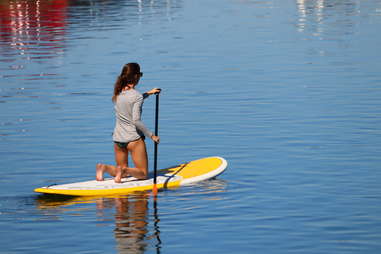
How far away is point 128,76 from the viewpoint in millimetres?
14992

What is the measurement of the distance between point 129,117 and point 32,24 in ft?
157

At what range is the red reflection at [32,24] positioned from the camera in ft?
157

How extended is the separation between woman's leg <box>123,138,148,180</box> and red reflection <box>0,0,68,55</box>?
90.3 ft

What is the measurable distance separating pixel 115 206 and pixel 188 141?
5844 millimetres

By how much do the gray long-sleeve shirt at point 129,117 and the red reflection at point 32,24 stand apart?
27.7 metres

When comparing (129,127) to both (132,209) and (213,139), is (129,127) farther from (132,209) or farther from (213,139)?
(213,139)

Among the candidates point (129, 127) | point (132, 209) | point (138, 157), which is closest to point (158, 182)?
point (138, 157)

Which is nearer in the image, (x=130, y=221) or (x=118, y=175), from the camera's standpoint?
(x=130, y=221)

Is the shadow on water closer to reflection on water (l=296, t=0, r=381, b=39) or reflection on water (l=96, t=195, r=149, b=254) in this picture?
reflection on water (l=96, t=195, r=149, b=254)

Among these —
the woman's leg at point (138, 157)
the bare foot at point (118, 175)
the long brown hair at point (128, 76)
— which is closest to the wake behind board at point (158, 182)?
the bare foot at point (118, 175)

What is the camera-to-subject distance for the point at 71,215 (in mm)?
14438

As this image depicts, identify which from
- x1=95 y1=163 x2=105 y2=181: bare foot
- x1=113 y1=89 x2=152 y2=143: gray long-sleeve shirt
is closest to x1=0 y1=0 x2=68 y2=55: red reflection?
x1=95 y1=163 x2=105 y2=181: bare foot

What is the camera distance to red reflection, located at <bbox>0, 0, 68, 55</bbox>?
4794 cm

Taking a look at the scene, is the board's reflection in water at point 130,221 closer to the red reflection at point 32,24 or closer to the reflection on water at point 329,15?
the red reflection at point 32,24
